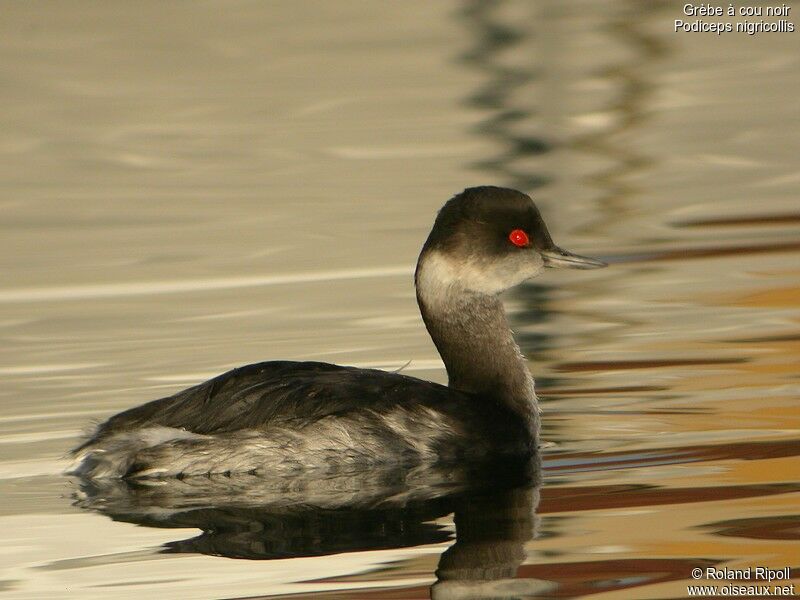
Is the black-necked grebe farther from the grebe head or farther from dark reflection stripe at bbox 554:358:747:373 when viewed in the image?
dark reflection stripe at bbox 554:358:747:373

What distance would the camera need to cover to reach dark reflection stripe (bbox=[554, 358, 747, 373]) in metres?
9.44

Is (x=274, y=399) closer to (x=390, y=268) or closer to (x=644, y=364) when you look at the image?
(x=644, y=364)

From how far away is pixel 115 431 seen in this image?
26.1 feet

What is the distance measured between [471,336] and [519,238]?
1.68 ft

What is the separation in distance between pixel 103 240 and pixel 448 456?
5.83 m

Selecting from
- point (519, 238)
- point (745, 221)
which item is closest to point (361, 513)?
point (519, 238)

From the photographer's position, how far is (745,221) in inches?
510

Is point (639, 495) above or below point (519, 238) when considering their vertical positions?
below

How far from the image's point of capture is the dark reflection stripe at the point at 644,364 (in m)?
9.44

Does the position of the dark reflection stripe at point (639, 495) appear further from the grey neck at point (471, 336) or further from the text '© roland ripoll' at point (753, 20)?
the text '© roland ripoll' at point (753, 20)

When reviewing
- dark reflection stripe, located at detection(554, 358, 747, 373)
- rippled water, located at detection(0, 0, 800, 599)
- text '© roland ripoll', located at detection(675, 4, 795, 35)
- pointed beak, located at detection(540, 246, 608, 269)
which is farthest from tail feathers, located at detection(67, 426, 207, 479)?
text '© roland ripoll', located at detection(675, 4, 795, 35)

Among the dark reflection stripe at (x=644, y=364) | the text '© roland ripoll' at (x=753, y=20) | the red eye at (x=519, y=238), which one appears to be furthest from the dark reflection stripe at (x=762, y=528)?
the text '© roland ripoll' at (x=753, y=20)

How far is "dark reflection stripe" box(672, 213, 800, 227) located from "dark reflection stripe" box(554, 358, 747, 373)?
3.57 meters

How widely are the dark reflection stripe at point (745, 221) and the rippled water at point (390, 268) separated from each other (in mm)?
35
